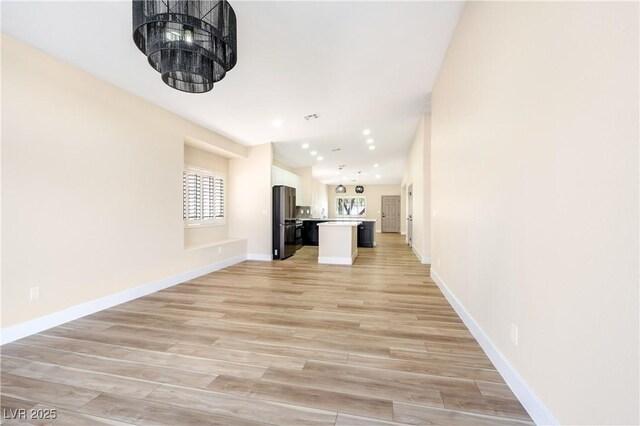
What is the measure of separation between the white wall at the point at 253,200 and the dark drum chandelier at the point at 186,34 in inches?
175

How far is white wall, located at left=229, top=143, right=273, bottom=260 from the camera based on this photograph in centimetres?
651

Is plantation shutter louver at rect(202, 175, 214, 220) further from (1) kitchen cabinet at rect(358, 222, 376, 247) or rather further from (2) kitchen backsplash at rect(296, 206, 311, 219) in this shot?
(1) kitchen cabinet at rect(358, 222, 376, 247)

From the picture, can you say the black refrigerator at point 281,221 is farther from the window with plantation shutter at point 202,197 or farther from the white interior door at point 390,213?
the white interior door at point 390,213

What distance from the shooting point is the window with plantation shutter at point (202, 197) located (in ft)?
17.4

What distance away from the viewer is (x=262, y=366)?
2062mm

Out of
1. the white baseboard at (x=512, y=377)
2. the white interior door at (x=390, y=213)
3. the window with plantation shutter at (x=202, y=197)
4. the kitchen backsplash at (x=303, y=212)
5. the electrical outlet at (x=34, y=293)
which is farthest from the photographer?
the white interior door at (x=390, y=213)

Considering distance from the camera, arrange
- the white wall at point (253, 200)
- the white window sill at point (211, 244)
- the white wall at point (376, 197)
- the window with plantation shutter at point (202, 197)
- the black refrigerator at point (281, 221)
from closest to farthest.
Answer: the white window sill at point (211, 244) < the window with plantation shutter at point (202, 197) < the white wall at point (253, 200) < the black refrigerator at point (281, 221) < the white wall at point (376, 197)

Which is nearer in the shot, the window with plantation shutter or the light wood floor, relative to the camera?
the light wood floor

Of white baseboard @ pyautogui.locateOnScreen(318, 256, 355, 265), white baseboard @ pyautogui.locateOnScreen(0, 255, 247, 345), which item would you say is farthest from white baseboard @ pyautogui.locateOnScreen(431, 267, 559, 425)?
white baseboard @ pyautogui.locateOnScreen(0, 255, 247, 345)

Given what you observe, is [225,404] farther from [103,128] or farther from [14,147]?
[103,128]

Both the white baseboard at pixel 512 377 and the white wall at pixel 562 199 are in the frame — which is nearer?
the white wall at pixel 562 199

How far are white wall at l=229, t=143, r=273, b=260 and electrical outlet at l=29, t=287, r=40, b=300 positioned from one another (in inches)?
162

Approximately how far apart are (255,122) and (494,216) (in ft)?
14.6

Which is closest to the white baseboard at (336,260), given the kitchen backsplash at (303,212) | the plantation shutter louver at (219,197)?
the kitchen backsplash at (303,212)
